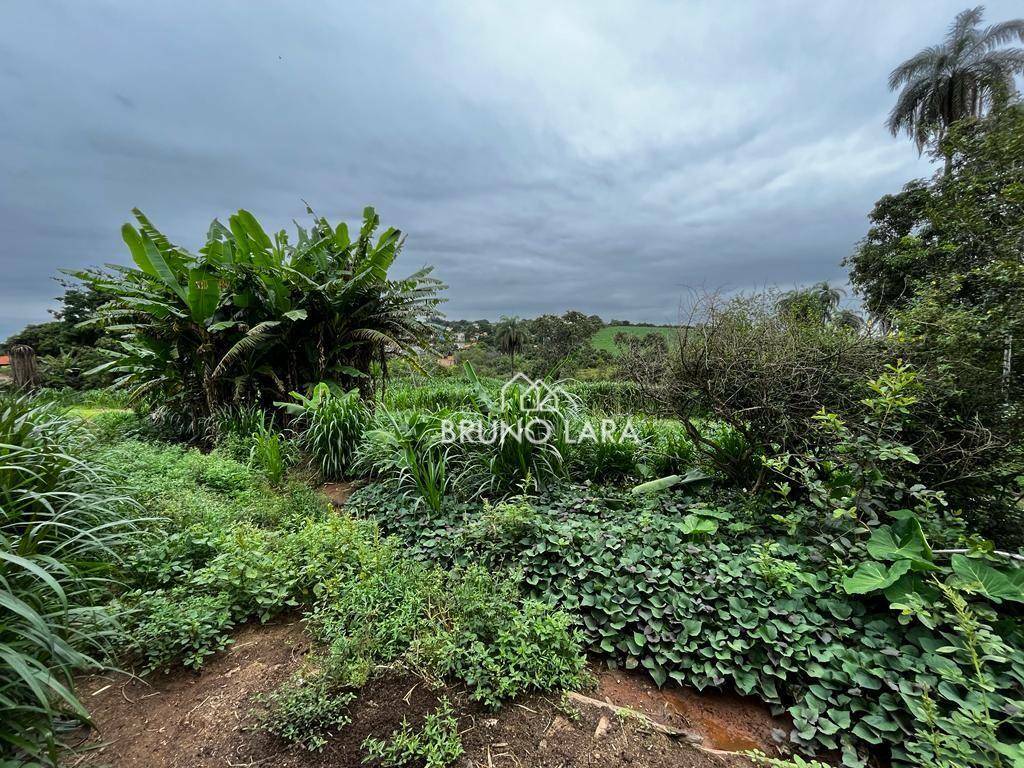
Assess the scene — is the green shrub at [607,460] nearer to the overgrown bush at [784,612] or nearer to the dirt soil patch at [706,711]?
the overgrown bush at [784,612]

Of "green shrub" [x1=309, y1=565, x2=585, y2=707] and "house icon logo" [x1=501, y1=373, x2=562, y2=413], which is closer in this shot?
"green shrub" [x1=309, y1=565, x2=585, y2=707]

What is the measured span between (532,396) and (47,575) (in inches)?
124

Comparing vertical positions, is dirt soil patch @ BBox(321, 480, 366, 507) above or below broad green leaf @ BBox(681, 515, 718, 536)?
below

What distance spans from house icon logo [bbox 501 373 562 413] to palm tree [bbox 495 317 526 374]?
30.0 meters

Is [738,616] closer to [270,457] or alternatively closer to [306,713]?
[306,713]

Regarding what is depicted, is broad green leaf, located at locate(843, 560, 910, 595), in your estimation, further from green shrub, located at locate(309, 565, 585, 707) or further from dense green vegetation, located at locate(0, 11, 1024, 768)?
green shrub, located at locate(309, 565, 585, 707)

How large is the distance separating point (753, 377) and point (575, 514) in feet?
5.58

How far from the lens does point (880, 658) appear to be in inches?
68.0

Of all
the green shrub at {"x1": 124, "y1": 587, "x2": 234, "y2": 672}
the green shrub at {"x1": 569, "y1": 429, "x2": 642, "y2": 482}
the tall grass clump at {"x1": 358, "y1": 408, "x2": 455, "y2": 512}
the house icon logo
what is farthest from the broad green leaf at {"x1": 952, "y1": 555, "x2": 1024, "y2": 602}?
the green shrub at {"x1": 124, "y1": 587, "x2": 234, "y2": 672}

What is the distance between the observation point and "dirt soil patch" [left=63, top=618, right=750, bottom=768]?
1.49 metres

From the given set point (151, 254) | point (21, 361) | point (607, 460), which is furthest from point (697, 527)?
point (21, 361)

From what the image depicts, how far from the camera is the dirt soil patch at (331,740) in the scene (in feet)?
4.87

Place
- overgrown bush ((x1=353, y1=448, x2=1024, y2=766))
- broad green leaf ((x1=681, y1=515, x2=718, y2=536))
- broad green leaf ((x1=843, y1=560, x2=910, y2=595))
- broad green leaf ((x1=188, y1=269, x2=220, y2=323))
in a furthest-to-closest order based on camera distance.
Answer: broad green leaf ((x1=188, y1=269, x2=220, y2=323)) → broad green leaf ((x1=681, y1=515, x2=718, y2=536)) → broad green leaf ((x1=843, y1=560, x2=910, y2=595)) → overgrown bush ((x1=353, y1=448, x2=1024, y2=766))

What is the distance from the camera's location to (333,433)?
480 centimetres
